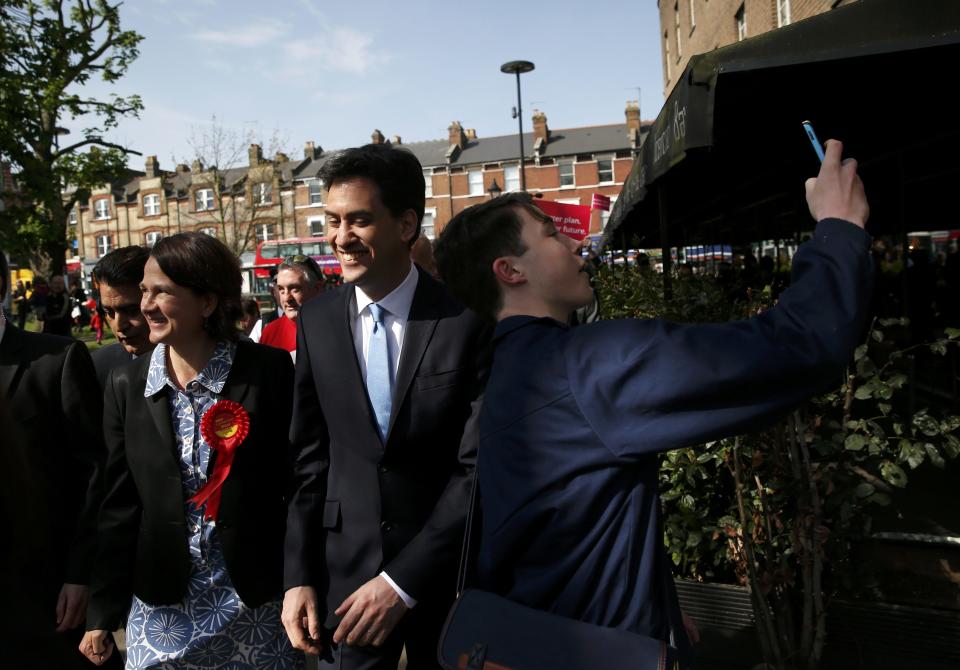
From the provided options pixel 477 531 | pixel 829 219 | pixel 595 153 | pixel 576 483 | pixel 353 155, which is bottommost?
pixel 477 531

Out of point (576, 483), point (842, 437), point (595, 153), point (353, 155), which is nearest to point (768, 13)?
point (842, 437)

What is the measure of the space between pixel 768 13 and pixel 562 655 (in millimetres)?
14451

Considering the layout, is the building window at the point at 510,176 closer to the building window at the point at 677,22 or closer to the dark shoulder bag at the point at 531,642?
the building window at the point at 677,22

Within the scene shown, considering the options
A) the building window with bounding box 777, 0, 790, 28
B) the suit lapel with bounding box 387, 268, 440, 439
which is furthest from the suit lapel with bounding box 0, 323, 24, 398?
the building window with bounding box 777, 0, 790, 28

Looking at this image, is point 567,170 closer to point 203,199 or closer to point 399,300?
point 203,199

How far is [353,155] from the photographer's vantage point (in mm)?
2248

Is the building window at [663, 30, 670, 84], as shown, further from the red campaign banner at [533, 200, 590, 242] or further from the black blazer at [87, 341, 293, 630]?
the black blazer at [87, 341, 293, 630]

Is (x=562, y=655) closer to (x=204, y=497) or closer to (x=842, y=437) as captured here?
(x=204, y=497)

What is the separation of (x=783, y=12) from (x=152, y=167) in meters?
61.2

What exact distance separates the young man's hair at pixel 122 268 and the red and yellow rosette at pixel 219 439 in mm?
1130

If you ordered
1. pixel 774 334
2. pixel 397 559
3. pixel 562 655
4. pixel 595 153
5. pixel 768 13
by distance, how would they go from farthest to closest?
pixel 595 153 < pixel 768 13 < pixel 397 559 < pixel 562 655 < pixel 774 334

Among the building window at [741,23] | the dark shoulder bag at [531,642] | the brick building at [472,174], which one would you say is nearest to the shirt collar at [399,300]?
the dark shoulder bag at [531,642]

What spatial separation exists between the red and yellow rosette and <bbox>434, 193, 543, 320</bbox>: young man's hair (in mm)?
994

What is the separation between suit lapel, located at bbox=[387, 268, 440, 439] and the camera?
6.89 feet
